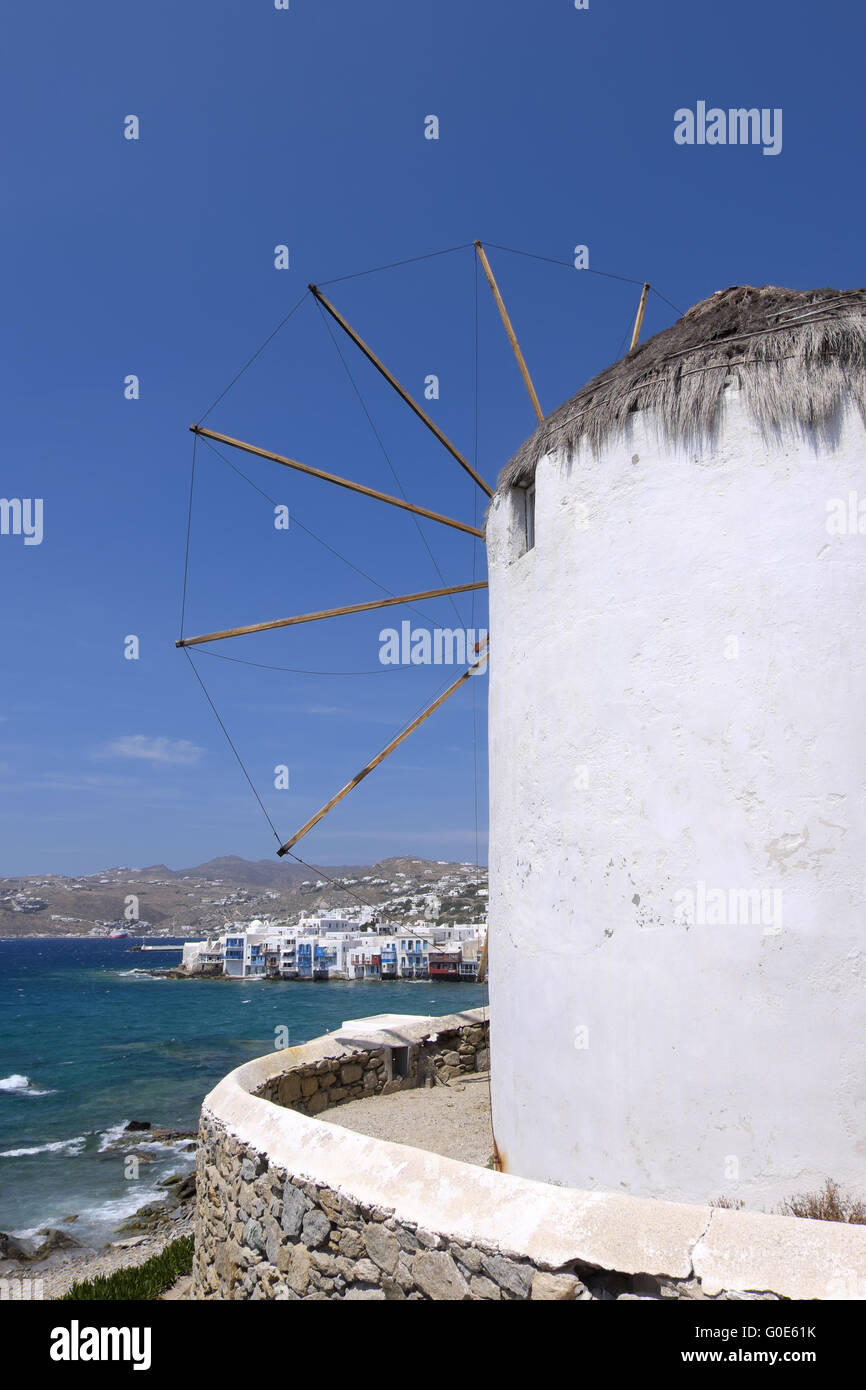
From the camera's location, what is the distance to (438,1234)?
3.60 metres

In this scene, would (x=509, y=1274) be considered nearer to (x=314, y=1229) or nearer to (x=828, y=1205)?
(x=314, y=1229)

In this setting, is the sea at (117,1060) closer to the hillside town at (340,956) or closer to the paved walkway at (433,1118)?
the paved walkway at (433,1118)

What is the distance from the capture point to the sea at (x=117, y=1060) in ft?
60.0

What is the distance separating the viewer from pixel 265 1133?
5.05 m

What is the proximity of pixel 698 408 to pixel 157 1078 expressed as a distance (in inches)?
1307

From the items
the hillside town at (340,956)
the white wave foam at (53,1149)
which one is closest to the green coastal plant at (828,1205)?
the white wave foam at (53,1149)

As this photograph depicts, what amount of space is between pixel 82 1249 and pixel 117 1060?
77.8ft

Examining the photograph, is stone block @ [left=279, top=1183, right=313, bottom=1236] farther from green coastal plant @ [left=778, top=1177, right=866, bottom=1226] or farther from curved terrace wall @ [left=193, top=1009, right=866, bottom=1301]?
green coastal plant @ [left=778, top=1177, right=866, bottom=1226]

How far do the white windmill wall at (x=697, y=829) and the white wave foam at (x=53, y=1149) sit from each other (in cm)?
2086

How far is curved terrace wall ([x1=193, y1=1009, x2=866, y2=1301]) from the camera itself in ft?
9.64

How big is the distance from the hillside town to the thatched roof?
67148 mm

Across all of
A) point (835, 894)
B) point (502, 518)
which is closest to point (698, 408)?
point (502, 518)

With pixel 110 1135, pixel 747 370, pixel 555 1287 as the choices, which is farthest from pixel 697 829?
pixel 110 1135
